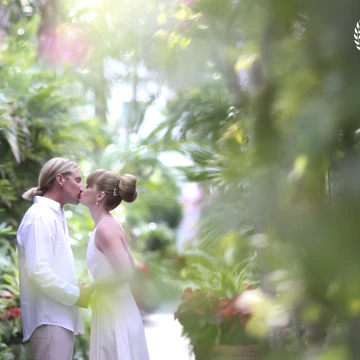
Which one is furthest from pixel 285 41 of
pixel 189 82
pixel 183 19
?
pixel 189 82

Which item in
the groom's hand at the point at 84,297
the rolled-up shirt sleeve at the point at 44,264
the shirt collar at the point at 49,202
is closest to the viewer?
the rolled-up shirt sleeve at the point at 44,264

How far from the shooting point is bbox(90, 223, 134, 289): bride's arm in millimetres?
3797

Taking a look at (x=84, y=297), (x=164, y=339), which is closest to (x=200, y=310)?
(x=84, y=297)

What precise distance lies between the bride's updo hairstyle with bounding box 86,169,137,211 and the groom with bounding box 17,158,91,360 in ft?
1.00

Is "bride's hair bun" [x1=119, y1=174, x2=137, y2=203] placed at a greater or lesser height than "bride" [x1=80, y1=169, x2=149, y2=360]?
greater

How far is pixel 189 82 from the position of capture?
8711 mm

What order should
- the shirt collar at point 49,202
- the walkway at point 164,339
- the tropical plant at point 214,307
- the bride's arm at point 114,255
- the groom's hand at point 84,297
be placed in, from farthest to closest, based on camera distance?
the walkway at point 164,339 < the tropical plant at point 214,307 < the bride's arm at point 114,255 < the shirt collar at point 49,202 < the groom's hand at point 84,297

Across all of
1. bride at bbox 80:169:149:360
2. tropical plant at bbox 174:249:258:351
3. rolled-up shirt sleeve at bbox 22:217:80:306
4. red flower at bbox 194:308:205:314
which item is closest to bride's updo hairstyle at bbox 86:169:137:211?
bride at bbox 80:169:149:360

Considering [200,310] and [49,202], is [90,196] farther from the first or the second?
[200,310]

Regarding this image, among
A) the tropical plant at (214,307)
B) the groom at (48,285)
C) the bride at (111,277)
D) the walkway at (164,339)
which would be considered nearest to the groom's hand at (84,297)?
the groom at (48,285)

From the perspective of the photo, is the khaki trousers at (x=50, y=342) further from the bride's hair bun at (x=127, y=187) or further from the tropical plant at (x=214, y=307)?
the tropical plant at (x=214, y=307)

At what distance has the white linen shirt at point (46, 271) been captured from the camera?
137 inches

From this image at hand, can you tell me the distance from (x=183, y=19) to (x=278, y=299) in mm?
3946

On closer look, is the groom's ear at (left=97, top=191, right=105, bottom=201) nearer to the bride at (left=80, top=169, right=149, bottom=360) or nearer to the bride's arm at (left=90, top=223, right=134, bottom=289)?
the bride at (left=80, top=169, right=149, bottom=360)
